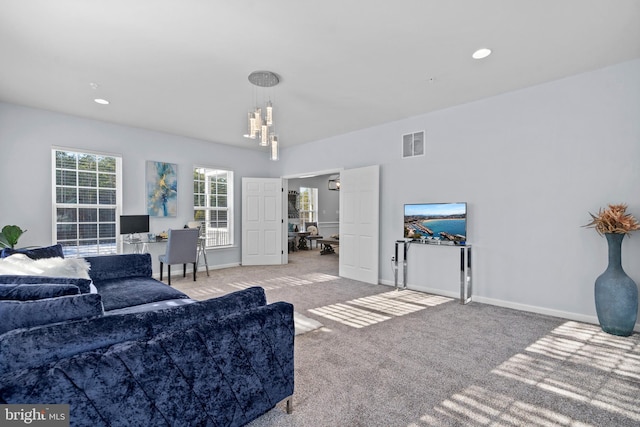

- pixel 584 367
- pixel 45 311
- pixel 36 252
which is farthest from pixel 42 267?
pixel 584 367

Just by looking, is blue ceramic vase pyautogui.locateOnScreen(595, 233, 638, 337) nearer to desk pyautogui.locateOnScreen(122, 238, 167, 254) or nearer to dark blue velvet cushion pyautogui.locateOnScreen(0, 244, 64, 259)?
dark blue velvet cushion pyautogui.locateOnScreen(0, 244, 64, 259)

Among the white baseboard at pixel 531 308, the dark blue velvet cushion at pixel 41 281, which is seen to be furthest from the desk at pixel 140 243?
the white baseboard at pixel 531 308

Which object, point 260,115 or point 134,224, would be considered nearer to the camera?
point 260,115

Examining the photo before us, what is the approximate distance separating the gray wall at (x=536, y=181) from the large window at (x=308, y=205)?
5.93 meters

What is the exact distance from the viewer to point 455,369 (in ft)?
7.81

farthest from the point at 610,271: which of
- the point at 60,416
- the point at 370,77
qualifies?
the point at 60,416

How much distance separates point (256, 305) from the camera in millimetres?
1760

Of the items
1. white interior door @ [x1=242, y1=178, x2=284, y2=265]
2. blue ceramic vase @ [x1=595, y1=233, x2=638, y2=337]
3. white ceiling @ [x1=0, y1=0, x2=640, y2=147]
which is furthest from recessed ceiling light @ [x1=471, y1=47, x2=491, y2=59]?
white interior door @ [x1=242, y1=178, x2=284, y2=265]

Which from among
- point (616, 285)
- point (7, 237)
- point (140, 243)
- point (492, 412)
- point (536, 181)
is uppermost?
point (536, 181)

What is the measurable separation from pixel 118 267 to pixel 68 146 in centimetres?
255

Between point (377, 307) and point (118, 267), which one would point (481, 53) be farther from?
point (118, 267)

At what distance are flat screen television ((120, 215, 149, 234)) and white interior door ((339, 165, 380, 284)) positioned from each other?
3.44m

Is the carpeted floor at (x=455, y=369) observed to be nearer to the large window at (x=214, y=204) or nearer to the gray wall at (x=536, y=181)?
the gray wall at (x=536, y=181)

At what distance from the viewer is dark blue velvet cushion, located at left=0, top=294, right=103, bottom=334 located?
1.28m
